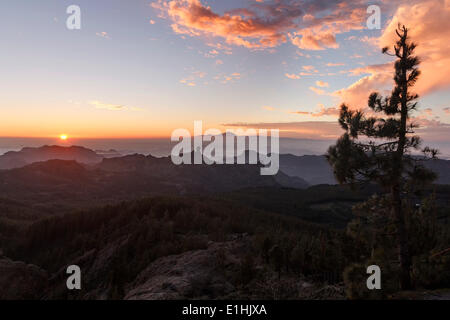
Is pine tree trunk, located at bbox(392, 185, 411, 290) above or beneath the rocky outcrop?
above

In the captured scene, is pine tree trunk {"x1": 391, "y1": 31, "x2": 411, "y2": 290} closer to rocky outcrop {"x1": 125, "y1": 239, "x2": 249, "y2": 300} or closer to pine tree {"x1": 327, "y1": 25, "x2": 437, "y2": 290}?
pine tree {"x1": 327, "y1": 25, "x2": 437, "y2": 290}

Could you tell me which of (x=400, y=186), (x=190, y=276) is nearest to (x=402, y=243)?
(x=400, y=186)

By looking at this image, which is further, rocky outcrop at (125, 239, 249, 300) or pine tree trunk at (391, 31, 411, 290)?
rocky outcrop at (125, 239, 249, 300)

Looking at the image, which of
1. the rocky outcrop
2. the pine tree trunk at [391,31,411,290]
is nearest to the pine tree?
the pine tree trunk at [391,31,411,290]

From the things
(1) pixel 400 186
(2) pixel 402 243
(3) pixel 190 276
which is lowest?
(3) pixel 190 276

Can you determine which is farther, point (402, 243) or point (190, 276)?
point (190, 276)

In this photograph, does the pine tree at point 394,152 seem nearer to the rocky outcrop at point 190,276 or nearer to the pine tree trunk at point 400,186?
the pine tree trunk at point 400,186

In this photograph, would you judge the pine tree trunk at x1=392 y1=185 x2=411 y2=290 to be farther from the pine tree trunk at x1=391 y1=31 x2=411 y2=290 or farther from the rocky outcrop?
the rocky outcrop

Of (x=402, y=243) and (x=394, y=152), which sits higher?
(x=394, y=152)

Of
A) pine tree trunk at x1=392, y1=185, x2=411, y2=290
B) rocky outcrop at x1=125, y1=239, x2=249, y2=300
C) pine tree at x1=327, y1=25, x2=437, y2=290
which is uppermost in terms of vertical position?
pine tree at x1=327, y1=25, x2=437, y2=290

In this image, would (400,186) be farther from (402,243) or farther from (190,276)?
(190,276)

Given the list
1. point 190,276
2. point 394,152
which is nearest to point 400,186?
point 394,152
